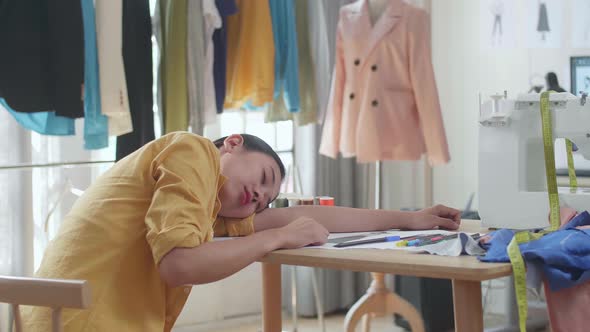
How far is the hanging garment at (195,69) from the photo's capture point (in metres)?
3.40

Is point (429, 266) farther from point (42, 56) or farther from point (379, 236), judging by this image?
point (42, 56)

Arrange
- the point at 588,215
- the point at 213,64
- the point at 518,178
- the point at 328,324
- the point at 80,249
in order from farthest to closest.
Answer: the point at 328,324 < the point at 213,64 < the point at 518,178 < the point at 588,215 < the point at 80,249

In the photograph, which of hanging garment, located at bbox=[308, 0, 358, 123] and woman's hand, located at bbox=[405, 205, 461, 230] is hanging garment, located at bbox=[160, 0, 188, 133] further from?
woman's hand, located at bbox=[405, 205, 461, 230]

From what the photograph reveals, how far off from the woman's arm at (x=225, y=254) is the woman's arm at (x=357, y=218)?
22cm

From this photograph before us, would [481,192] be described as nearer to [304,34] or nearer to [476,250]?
[476,250]

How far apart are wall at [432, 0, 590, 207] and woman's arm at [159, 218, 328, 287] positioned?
8.87ft

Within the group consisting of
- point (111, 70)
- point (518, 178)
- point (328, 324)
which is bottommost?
point (328, 324)

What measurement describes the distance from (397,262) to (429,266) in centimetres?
6

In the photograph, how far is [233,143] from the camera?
1866 millimetres

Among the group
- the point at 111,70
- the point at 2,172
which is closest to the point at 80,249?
the point at 111,70

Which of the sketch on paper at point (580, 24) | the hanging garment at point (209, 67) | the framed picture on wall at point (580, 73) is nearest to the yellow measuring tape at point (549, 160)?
the hanging garment at point (209, 67)

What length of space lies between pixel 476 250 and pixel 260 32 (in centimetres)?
215

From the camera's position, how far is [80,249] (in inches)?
63.9

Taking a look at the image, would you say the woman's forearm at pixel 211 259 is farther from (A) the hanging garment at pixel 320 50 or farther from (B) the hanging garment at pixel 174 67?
(A) the hanging garment at pixel 320 50
